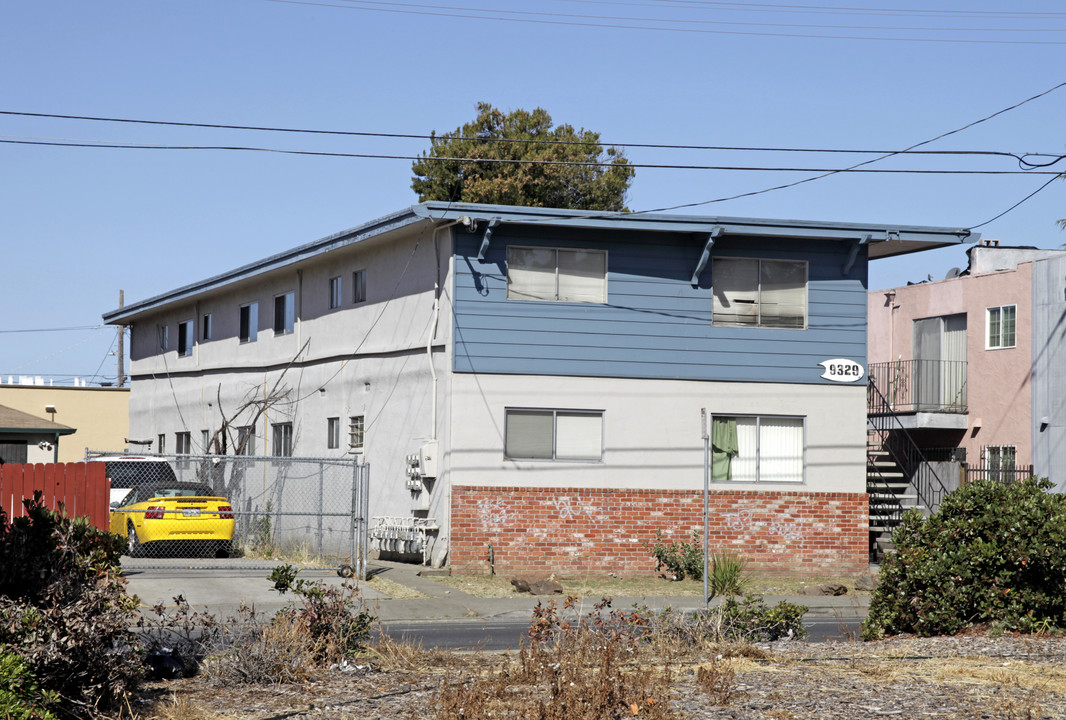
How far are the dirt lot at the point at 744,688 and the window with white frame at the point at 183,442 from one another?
22973 mm

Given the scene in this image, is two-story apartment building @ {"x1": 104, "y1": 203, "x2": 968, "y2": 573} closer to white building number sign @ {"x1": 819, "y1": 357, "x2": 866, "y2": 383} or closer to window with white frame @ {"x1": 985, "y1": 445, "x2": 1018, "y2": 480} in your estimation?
white building number sign @ {"x1": 819, "y1": 357, "x2": 866, "y2": 383}

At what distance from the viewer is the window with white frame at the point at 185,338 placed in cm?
3288

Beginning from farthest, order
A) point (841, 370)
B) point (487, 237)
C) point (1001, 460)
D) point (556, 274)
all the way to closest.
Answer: point (1001, 460)
point (841, 370)
point (556, 274)
point (487, 237)

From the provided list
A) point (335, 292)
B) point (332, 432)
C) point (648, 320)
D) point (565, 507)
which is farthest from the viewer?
point (335, 292)

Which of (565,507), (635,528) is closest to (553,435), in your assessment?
(565,507)

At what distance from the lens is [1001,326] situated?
29.1 m

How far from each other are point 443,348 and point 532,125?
23.9 metres

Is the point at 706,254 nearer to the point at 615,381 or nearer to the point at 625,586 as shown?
the point at 615,381

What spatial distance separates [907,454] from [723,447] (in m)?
9.33

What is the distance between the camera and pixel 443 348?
67.8 feet

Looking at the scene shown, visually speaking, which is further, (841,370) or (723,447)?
(841,370)

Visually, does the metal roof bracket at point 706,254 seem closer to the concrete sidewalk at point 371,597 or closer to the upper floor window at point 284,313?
the concrete sidewalk at point 371,597

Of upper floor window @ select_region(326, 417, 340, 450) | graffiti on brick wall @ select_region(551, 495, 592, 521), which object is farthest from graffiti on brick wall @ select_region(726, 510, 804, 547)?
upper floor window @ select_region(326, 417, 340, 450)

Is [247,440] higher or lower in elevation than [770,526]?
higher
